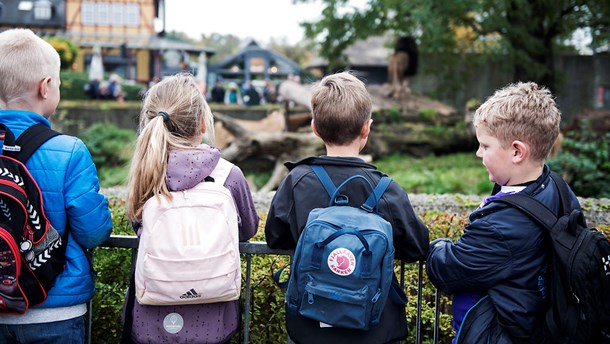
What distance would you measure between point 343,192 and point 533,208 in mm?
749

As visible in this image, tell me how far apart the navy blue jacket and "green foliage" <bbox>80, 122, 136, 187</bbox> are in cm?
1554

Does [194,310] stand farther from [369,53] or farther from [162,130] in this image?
[369,53]

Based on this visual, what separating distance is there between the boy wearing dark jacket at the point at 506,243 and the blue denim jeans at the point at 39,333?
1551 mm

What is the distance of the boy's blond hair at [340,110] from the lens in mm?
2680

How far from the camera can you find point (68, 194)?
8.62 feet

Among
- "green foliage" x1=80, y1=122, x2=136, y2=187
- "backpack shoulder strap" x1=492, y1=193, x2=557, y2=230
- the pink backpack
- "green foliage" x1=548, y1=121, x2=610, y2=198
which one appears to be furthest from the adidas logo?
"green foliage" x1=80, y1=122, x2=136, y2=187

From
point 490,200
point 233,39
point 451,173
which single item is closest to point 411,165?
point 451,173

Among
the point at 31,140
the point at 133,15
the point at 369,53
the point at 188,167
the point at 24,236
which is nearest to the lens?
the point at 24,236

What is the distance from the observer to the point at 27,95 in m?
2.68

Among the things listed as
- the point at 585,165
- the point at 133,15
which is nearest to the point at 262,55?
the point at 133,15

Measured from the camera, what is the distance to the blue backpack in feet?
7.80

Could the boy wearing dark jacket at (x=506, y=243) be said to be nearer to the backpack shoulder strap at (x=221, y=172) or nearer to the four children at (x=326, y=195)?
the four children at (x=326, y=195)

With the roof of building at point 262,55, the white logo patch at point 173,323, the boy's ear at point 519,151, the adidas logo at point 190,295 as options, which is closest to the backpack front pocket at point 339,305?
the adidas logo at point 190,295

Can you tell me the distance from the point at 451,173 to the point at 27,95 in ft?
38.2
